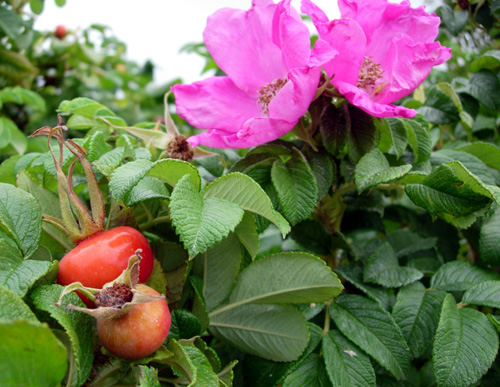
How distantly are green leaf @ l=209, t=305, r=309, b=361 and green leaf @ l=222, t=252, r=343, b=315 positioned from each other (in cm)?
2

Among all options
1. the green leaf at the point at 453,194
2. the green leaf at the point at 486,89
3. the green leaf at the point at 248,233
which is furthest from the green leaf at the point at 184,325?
the green leaf at the point at 486,89

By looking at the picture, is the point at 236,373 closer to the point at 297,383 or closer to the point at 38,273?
the point at 297,383

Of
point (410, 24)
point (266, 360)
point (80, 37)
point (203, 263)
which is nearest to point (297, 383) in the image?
point (266, 360)

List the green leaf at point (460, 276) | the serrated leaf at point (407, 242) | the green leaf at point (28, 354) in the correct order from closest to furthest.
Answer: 1. the green leaf at point (28, 354)
2. the green leaf at point (460, 276)
3. the serrated leaf at point (407, 242)

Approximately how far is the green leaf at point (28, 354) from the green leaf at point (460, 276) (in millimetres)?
520

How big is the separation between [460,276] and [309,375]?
0.88 feet

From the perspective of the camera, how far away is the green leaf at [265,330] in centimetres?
57

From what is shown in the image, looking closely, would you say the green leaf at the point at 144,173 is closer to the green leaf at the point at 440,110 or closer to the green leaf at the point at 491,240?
the green leaf at the point at 491,240

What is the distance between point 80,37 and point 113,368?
61.1 inches

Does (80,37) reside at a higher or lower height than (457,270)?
higher

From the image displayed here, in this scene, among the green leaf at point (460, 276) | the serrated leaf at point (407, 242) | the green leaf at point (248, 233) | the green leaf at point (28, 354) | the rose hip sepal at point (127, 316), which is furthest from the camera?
the serrated leaf at point (407, 242)

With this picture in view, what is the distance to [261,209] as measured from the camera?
50 cm

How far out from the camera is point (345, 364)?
568 millimetres

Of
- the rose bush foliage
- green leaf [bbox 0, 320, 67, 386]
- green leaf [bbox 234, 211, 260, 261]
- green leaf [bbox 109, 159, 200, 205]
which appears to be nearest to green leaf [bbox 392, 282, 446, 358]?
the rose bush foliage
